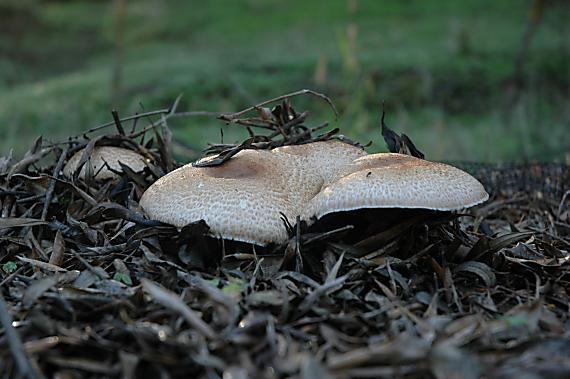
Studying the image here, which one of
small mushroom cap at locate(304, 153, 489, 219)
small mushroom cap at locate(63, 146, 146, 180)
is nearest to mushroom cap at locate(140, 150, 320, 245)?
small mushroom cap at locate(304, 153, 489, 219)

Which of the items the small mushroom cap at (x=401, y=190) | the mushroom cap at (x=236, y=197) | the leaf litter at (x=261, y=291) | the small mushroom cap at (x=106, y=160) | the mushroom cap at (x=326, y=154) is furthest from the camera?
the small mushroom cap at (x=106, y=160)

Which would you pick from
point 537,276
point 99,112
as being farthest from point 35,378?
point 99,112

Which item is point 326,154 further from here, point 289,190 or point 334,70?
point 334,70

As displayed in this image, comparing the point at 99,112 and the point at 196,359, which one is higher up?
the point at 196,359

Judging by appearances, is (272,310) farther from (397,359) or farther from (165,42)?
(165,42)

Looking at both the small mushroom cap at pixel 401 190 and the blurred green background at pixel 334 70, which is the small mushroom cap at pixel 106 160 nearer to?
the small mushroom cap at pixel 401 190

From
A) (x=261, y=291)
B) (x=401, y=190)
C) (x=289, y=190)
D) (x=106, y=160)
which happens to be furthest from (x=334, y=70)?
(x=261, y=291)

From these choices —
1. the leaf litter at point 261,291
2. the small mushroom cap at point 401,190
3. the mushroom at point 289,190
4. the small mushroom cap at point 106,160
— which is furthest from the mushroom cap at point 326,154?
the small mushroom cap at point 106,160
